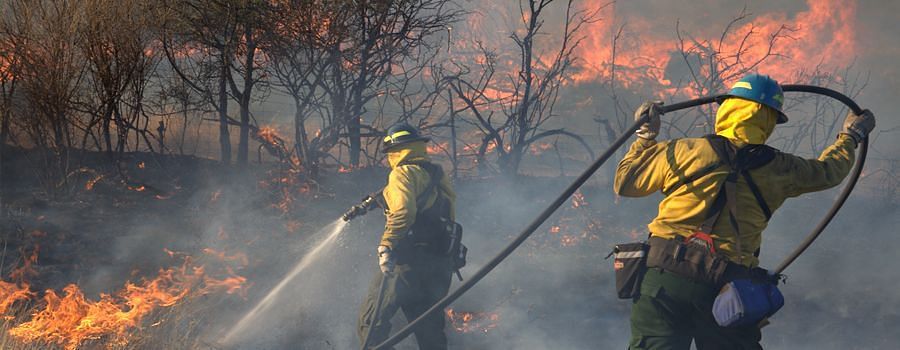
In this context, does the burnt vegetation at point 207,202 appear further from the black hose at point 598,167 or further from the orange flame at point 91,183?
the black hose at point 598,167

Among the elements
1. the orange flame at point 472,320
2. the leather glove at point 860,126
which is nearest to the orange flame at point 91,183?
the orange flame at point 472,320

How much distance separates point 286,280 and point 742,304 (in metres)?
4.85

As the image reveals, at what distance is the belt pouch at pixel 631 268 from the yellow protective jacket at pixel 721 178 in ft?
0.43

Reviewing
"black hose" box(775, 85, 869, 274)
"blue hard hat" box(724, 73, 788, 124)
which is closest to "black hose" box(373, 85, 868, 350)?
"black hose" box(775, 85, 869, 274)

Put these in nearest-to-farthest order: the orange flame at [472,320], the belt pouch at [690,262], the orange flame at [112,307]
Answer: the belt pouch at [690,262] < the orange flame at [112,307] < the orange flame at [472,320]

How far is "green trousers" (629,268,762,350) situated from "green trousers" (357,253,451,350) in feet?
6.03

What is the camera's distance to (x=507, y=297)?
7.26m

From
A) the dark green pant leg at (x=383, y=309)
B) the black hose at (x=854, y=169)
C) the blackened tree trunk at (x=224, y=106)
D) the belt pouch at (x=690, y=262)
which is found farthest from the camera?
the blackened tree trunk at (x=224, y=106)

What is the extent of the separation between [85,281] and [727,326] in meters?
5.59

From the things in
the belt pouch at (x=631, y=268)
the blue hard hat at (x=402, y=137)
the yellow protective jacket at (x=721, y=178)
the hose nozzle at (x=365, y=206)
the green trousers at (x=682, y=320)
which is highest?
the blue hard hat at (x=402, y=137)

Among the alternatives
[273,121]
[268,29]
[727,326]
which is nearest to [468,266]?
[268,29]

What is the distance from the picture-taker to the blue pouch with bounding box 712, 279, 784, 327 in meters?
3.12

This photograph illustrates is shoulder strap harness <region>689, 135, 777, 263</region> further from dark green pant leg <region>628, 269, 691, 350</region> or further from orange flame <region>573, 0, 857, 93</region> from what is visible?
orange flame <region>573, 0, 857, 93</region>

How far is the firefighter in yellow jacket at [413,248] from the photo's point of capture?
468 centimetres
